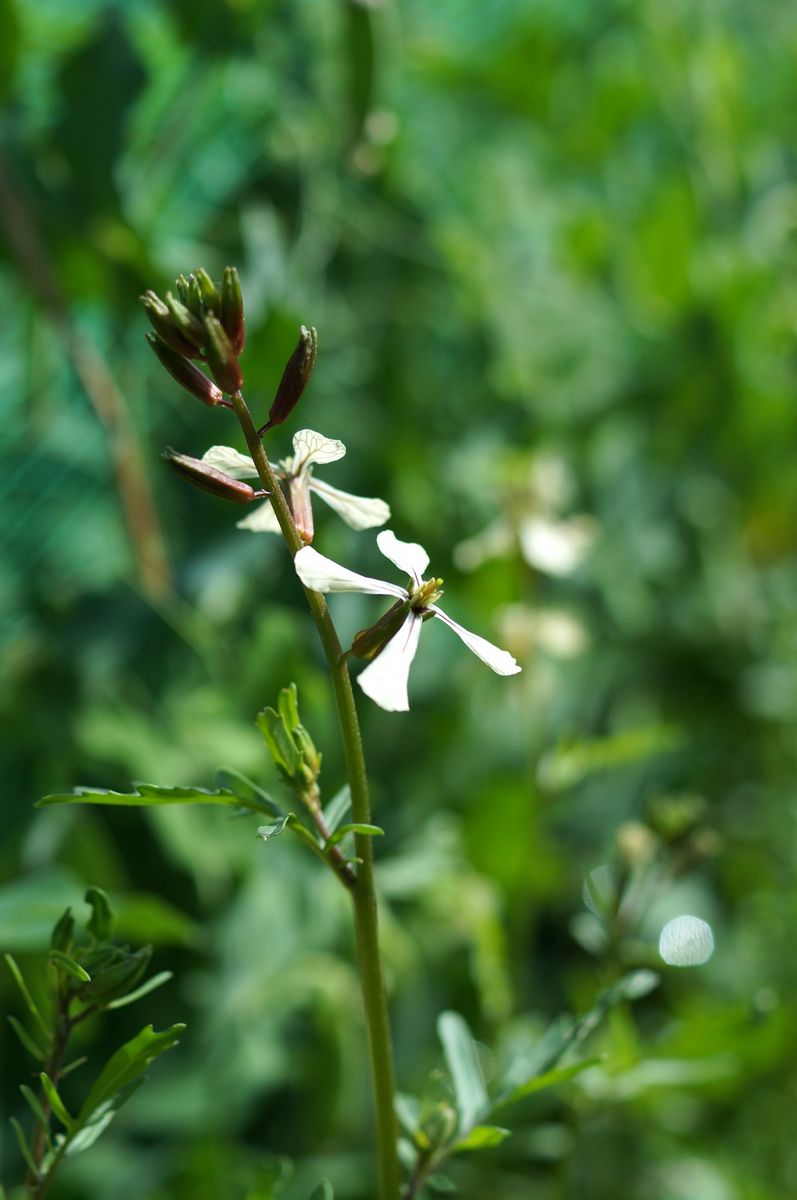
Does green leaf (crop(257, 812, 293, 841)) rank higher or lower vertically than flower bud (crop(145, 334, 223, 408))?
lower

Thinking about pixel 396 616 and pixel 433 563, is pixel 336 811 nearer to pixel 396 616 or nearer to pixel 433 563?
pixel 396 616

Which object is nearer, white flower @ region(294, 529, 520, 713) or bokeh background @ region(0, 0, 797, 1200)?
white flower @ region(294, 529, 520, 713)

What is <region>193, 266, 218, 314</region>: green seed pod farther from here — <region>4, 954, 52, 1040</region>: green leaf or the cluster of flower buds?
<region>4, 954, 52, 1040</region>: green leaf

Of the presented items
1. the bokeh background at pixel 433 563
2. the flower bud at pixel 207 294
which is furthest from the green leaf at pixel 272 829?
the bokeh background at pixel 433 563

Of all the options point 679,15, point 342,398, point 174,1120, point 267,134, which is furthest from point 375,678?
point 679,15

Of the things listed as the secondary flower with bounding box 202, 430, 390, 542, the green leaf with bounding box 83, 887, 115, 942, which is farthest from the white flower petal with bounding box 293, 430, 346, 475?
the green leaf with bounding box 83, 887, 115, 942

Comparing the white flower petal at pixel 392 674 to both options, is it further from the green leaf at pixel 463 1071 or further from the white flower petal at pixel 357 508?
the green leaf at pixel 463 1071

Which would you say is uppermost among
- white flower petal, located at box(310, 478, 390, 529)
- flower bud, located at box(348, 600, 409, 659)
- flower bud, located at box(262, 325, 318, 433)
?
flower bud, located at box(262, 325, 318, 433)

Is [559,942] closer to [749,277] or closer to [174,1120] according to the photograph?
[174,1120]

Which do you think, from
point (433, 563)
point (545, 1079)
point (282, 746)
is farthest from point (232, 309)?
point (433, 563)
